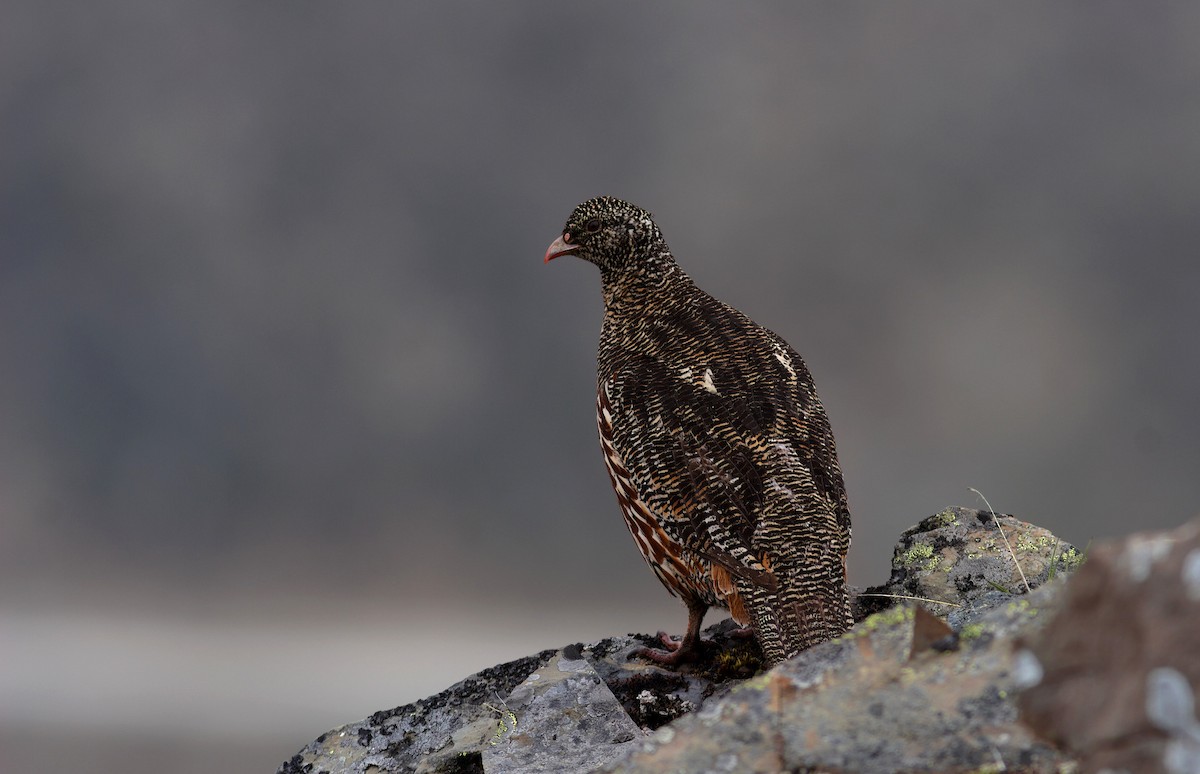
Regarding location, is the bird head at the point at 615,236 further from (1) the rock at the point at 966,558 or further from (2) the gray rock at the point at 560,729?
(2) the gray rock at the point at 560,729

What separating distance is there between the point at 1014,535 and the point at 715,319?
282 cm

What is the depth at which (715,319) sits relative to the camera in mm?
7707

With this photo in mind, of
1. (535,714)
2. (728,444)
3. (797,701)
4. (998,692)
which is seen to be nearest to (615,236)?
(728,444)

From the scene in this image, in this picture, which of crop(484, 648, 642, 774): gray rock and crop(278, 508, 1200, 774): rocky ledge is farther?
crop(484, 648, 642, 774): gray rock

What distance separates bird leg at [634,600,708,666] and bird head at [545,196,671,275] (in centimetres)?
274

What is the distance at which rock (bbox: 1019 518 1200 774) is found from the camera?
2.52 metres

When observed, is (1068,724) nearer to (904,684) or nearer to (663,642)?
(904,684)

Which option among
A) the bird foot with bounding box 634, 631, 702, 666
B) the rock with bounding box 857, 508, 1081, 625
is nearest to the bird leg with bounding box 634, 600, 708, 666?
the bird foot with bounding box 634, 631, 702, 666

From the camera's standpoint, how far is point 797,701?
343 centimetres

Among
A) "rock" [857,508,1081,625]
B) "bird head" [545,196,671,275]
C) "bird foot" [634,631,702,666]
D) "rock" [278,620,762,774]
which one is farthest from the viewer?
"bird head" [545,196,671,275]

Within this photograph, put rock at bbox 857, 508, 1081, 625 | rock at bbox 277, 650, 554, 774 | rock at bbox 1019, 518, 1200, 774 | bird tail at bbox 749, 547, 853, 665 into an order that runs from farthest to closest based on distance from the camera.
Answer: rock at bbox 857, 508, 1081, 625, rock at bbox 277, 650, 554, 774, bird tail at bbox 749, 547, 853, 665, rock at bbox 1019, 518, 1200, 774

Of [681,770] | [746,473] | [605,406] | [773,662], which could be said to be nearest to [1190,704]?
[681,770]

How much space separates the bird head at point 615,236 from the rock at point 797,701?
291 cm

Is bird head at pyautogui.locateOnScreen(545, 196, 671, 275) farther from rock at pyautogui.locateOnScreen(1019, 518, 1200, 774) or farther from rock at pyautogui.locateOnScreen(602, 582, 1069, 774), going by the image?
rock at pyautogui.locateOnScreen(1019, 518, 1200, 774)
